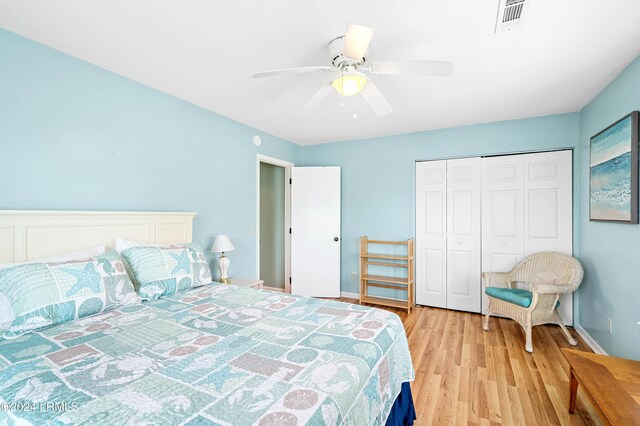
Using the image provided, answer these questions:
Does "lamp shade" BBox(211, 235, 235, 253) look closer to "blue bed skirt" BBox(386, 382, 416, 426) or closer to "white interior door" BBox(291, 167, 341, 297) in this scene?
"white interior door" BBox(291, 167, 341, 297)

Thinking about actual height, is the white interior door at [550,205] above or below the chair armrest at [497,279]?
above

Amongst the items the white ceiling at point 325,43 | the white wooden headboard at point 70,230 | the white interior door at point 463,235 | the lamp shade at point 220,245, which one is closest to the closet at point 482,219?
the white interior door at point 463,235

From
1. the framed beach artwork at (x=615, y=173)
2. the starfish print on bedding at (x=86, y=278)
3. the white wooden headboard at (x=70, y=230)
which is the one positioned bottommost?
the starfish print on bedding at (x=86, y=278)

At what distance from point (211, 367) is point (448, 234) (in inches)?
135

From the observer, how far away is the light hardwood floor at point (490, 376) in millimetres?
1837

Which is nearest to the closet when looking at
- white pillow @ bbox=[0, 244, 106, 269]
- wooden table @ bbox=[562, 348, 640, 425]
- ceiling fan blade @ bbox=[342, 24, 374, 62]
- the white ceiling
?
the white ceiling

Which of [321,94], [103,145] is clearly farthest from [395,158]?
[103,145]

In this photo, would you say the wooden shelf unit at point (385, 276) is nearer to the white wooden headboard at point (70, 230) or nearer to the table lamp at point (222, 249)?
the table lamp at point (222, 249)

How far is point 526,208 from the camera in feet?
11.1

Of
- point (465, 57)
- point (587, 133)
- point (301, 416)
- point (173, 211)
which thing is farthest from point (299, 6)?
point (587, 133)

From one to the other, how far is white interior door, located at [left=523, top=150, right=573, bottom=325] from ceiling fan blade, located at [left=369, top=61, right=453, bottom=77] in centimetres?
249

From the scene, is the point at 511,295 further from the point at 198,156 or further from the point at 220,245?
the point at 198,156

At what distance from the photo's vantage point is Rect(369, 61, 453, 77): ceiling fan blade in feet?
5.24

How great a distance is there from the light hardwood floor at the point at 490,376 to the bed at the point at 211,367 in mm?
435
